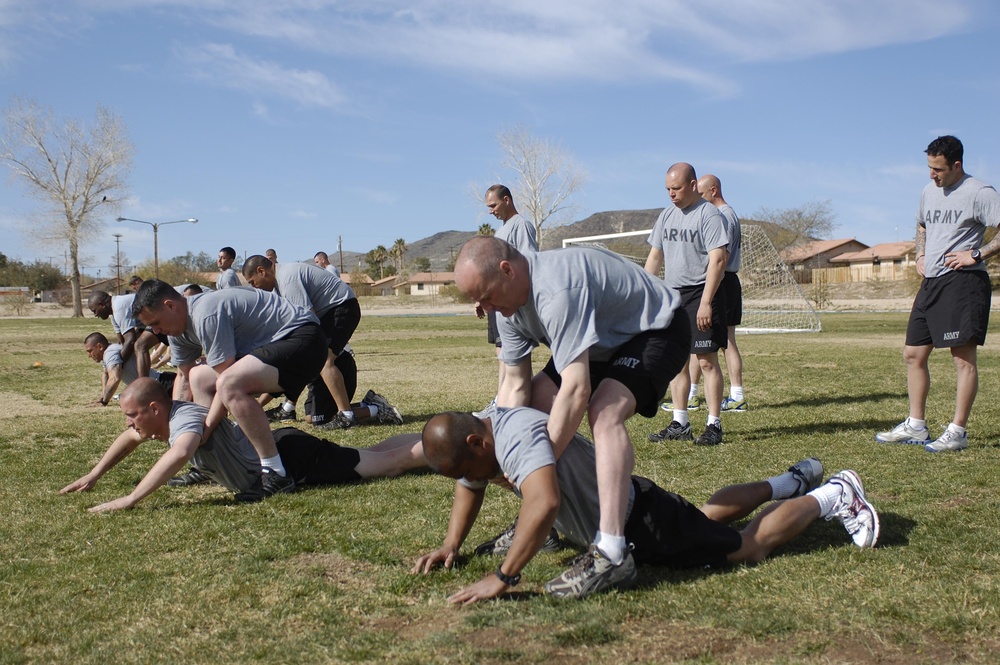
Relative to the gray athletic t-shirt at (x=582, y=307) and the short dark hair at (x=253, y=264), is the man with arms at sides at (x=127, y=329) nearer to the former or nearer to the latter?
the short dark hair at (x=253, y=264)

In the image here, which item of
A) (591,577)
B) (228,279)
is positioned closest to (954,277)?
(591,577)

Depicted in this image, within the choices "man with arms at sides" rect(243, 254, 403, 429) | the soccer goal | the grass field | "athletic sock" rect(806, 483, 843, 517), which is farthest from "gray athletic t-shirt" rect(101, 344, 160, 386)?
the soccer goal

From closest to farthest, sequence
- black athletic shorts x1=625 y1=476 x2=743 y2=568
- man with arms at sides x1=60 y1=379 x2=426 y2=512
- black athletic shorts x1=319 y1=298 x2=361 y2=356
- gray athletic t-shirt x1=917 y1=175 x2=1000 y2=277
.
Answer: black athletic shorts x1=625 y1=476 x2=743 y2=568 → man with arms at sides x1=60 y1=379 x2=426 y2=512 → gray athletic t-shirt x1=917 y1=175 x2=1000 y2=277 → black athletic shorts x1=319 y1=298 x2=361 y2=356

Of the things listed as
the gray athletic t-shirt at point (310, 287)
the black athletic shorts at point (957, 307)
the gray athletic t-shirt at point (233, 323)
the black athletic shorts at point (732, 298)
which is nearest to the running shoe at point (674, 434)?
the black athletic shorts at point (732, 298)

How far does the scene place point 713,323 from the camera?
7.22 m

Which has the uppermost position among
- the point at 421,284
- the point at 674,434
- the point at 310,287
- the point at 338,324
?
the point at 310,287

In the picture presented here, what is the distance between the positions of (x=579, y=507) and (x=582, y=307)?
85 cm

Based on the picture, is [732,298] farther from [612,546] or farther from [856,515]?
[612,546]

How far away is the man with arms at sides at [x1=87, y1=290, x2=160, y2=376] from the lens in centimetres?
1039

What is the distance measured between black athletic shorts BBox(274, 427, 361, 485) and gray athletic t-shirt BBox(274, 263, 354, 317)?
7.57 ft

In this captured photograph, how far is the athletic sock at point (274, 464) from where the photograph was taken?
18.5ft

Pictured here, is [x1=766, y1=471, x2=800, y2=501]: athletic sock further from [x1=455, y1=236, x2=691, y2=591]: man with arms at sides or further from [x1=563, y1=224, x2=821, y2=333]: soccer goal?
[x1=563, y1=224, x2=821, y2=333]: soccer goal

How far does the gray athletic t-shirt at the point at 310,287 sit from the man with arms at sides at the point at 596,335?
4210 millimetres

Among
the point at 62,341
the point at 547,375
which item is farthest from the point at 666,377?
the point at 62,341
